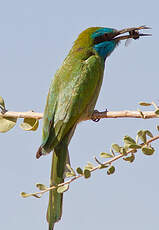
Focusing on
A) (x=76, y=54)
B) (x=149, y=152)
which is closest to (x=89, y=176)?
(x=149, y=152)

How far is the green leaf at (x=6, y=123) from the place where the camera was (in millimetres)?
2328

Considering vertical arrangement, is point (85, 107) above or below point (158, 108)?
above

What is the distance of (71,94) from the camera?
2781 millimetres

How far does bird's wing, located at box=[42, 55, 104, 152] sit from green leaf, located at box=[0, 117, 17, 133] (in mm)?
259

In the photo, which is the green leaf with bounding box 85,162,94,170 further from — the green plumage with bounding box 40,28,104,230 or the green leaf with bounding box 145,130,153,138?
the green plumage with bounding box 40,28,104,230

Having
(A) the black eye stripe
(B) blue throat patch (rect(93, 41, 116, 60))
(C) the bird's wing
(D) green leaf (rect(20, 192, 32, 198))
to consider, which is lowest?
(D) green leaf (rect(20, 192, 32, 198))

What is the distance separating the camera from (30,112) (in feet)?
8.00

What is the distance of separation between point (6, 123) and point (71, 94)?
1.83ft

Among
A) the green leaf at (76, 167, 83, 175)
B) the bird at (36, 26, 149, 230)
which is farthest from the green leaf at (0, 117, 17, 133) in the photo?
the green leaf at (76, 167, 83, 175)

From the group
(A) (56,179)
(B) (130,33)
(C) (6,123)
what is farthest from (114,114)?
(B) (130,33)

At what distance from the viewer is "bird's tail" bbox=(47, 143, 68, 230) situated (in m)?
2.39

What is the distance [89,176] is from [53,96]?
4.54ft

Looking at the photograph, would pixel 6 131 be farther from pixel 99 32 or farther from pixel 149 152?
pixel 99 32

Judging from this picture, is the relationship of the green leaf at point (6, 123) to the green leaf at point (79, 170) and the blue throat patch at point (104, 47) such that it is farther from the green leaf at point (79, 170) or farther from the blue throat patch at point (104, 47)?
the blue throat patch at point (104, 47)
